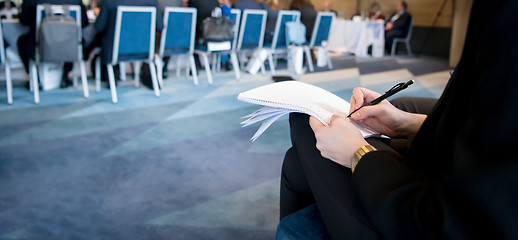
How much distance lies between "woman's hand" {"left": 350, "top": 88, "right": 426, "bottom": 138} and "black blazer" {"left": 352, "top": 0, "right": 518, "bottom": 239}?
0.99 feet

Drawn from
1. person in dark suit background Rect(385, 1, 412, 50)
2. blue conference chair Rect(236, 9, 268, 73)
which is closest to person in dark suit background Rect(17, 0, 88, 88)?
blue conference chair Rect(236, 9, 268, 73)

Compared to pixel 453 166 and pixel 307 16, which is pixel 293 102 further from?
pixel 307 16

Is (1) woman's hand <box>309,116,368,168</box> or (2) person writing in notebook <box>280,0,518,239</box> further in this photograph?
(1) woman's hand <box>309,116,368,168</box>

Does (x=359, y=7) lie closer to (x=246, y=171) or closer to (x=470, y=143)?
(x=246, y=171)

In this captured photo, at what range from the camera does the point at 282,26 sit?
5.24m

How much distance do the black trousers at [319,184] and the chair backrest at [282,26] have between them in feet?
14.3

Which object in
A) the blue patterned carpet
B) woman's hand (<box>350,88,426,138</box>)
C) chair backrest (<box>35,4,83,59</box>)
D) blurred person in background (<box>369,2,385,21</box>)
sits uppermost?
blurred person in background (<box>369,2,385,21</box>)

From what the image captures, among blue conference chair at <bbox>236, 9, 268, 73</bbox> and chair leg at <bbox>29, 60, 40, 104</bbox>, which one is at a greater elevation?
blue conference chair at <bbox>236, 9, 268, 73</bbox>

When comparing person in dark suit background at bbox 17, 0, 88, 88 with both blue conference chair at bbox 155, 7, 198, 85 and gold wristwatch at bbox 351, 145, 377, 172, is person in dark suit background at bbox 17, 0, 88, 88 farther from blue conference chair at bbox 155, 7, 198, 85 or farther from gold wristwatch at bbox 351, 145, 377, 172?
gold wristwatch at bbox 351, 145, 377, 172

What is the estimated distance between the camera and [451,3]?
8.12 m

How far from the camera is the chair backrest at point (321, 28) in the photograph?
547cm

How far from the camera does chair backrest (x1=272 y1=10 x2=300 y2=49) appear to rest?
515 cm

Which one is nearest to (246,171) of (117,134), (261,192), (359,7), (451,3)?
(261,192)

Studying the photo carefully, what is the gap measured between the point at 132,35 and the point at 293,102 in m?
2.94
